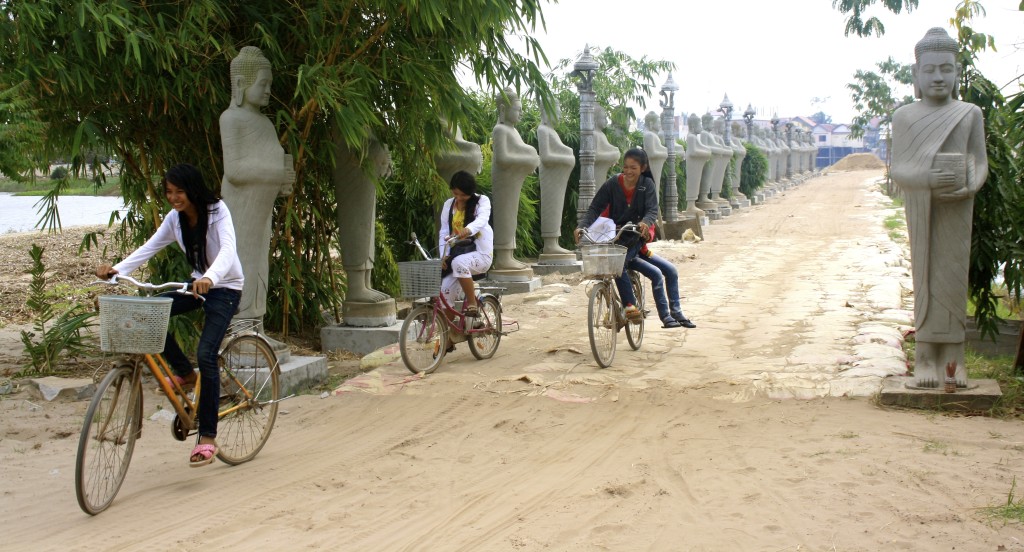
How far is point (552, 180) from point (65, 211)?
1944 centimetres

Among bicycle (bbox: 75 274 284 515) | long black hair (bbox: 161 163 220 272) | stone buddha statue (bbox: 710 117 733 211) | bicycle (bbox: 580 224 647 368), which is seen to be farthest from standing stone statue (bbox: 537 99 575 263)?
stone buddha statue (bbox: 710 117 733 211)

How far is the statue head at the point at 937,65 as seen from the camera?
5.91m

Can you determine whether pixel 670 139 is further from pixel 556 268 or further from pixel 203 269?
pixel 203 269

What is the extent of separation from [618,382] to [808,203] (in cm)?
2779

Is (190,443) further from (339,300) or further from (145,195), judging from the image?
(339,300)

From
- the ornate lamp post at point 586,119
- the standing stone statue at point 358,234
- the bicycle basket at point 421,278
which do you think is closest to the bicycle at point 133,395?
the bicycle basket at point 421,278

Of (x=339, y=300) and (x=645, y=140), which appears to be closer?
(x=339, y=300)

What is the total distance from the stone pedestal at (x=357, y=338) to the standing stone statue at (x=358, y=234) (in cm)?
12

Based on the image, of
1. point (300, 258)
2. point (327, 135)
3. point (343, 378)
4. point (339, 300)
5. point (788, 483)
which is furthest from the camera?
point (339, 300)

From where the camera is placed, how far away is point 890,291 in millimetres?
11820

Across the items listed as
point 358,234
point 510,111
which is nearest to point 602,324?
point 358,234

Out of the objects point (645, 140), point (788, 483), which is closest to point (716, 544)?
point (788, 483)

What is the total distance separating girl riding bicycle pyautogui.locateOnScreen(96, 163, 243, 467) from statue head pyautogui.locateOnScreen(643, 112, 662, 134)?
1668 cm

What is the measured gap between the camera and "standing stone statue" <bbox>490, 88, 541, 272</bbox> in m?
11.8
